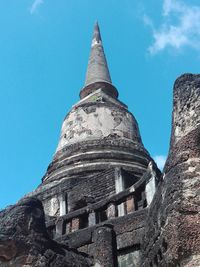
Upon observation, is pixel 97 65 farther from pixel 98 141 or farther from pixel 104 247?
pixel 104 247

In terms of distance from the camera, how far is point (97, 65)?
21.4m

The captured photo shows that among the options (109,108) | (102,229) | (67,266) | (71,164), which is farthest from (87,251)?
(109,108)

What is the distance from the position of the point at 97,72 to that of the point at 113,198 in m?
12.2

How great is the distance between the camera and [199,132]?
491 cm

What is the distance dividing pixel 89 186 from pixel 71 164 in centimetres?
218

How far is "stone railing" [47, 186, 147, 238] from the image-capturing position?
876 centimetres

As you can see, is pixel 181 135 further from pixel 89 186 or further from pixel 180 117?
pixel 89 186

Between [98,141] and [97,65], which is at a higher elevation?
[97,65]

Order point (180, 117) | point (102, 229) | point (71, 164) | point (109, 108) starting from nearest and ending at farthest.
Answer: point (180, 117) → point (102, 229) → point (71, 164) → point (109, 108)

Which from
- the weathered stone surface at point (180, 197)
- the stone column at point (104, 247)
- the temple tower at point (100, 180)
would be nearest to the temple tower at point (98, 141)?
the temple tower at point (100, 180)

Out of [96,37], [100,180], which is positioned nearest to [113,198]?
[100,180]

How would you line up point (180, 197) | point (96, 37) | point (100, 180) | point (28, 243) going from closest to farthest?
1. point (180, 197)
2. point (28, 243)
3. point (100, 180)
4. point (96, 37)

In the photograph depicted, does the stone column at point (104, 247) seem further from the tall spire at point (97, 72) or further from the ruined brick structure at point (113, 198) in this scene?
the tall spire at point (97, 72)

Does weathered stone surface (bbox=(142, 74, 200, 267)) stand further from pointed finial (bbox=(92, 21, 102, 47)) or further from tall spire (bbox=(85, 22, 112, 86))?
pointed finial (bbox=(92, 21, 102, 47))
